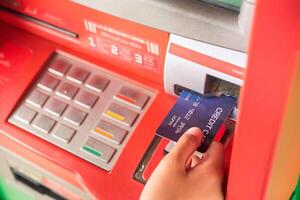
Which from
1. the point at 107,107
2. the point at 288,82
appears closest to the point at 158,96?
the point at 107,107

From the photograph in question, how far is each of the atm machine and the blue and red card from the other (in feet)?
0.08

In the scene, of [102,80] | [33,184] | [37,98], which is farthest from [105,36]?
[33,184]

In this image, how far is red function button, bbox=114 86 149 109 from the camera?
105 cm

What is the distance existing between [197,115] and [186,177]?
0.56ft

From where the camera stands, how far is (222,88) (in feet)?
3.27

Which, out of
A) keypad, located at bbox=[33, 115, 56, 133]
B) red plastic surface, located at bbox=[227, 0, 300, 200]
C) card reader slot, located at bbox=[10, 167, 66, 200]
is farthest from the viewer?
card reader slot, located at bbox=[10, 167, 66, 200]

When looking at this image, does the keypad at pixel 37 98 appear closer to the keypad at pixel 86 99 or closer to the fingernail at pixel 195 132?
the keypad at pixel 86 99

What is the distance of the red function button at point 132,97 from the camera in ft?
3.43

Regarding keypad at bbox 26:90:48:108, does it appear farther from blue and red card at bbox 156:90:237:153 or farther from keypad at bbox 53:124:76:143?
blue and red card at bbox 156:90:237:153

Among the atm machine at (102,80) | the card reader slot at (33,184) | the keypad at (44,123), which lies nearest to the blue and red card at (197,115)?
the atm machine at (102,80)

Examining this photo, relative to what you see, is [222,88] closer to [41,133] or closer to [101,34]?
[101,34]

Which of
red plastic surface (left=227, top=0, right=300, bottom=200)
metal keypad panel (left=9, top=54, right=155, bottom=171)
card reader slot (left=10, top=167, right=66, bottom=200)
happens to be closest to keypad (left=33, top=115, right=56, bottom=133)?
metal keypad panel (left=9, top=54, right=155, bottom=171)

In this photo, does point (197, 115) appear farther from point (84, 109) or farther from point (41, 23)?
point (41, 23)

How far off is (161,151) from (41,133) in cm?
26
